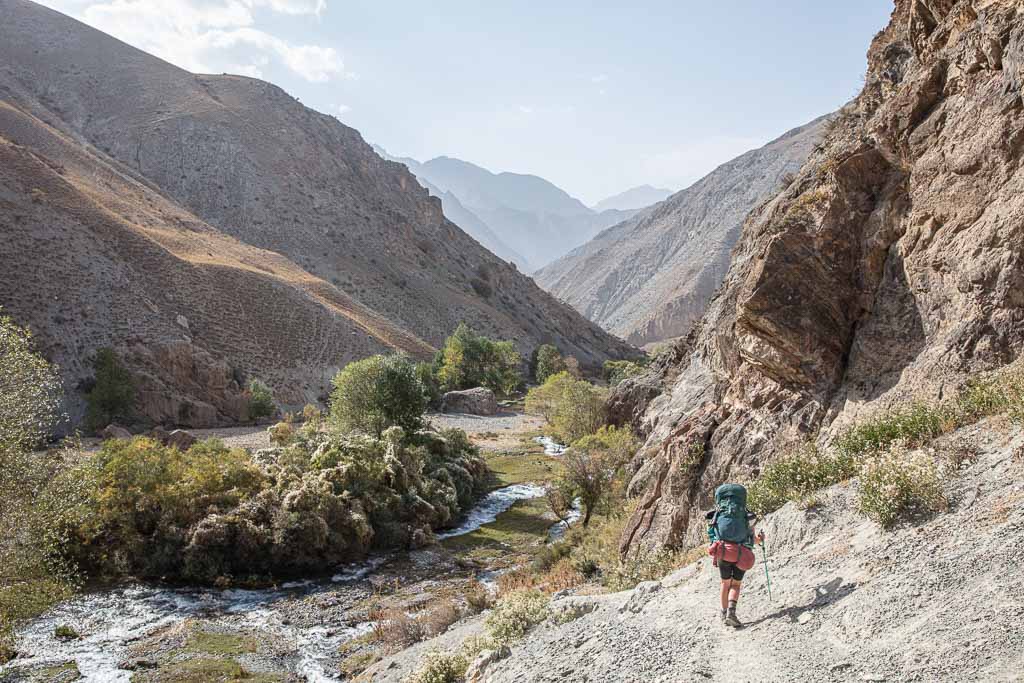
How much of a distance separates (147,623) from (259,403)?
34.0m

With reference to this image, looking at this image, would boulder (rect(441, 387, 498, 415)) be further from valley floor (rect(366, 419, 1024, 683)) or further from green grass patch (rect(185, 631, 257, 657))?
valley floor (rect(366, 419, 1024, 683))

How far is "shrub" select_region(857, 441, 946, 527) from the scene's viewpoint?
7.67 meters

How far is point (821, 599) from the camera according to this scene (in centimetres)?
758

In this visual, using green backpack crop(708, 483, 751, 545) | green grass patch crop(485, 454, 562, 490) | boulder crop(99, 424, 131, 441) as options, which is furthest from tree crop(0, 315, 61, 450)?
green grass patch crop(485, 454, 562, 490)

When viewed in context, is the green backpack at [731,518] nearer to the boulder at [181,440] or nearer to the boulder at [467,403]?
the boulder at [181,440]

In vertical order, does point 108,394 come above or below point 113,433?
above

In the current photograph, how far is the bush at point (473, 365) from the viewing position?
7438 centimetres

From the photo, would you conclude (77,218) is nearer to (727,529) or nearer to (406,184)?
(727,529)

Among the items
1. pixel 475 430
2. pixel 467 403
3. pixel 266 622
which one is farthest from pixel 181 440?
pixel 467 403

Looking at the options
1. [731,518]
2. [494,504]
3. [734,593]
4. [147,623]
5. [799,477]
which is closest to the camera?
[734,593]

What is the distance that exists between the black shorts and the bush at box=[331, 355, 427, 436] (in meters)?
30.2

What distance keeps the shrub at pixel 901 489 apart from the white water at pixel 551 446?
3982 cm

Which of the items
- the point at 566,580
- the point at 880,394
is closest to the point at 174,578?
the point at 566,580

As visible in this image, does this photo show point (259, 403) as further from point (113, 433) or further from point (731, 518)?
point (731, 518)
